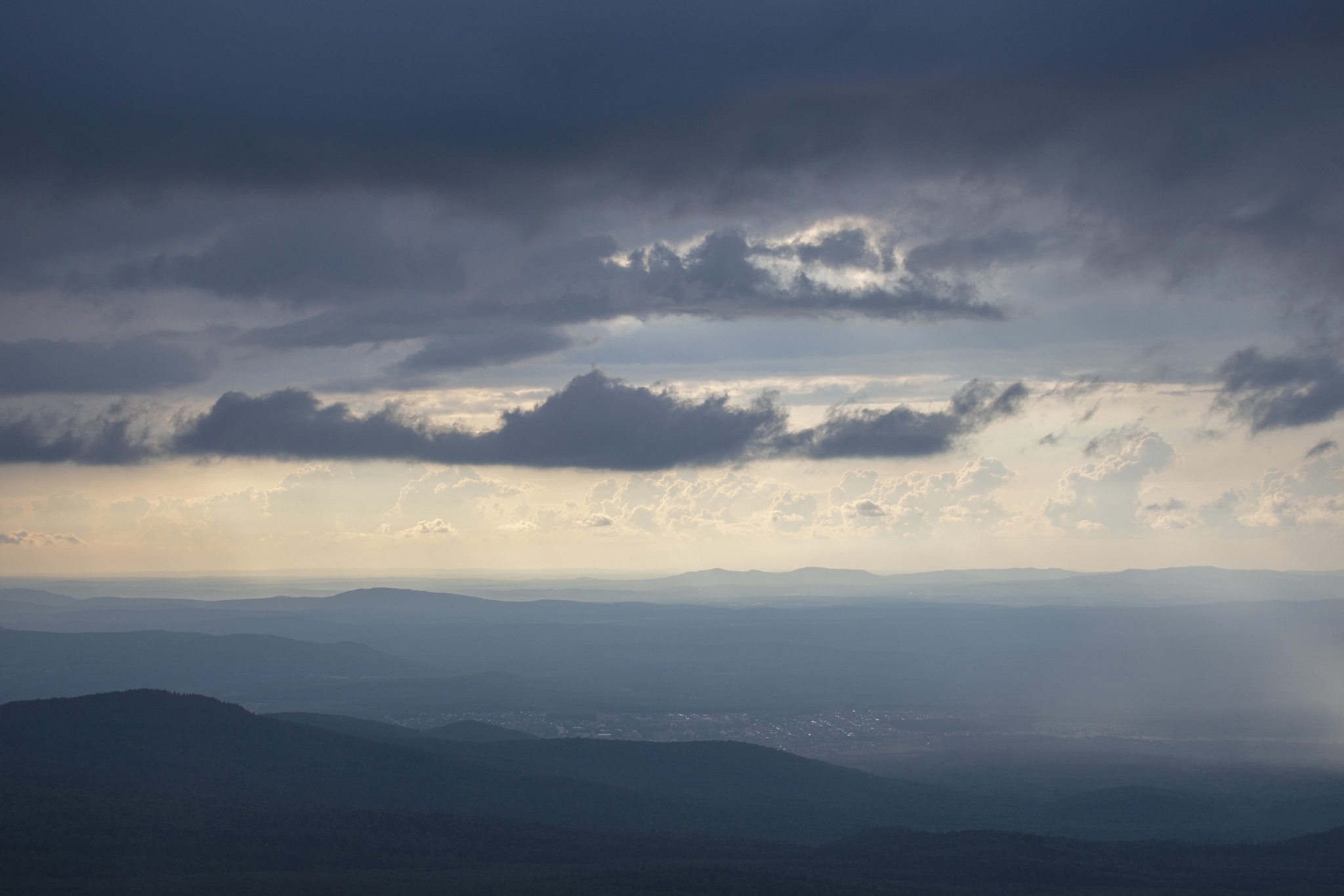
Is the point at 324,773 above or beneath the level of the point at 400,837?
beneath

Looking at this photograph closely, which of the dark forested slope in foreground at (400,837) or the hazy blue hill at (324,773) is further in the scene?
the hazy blue hill at (324,773)

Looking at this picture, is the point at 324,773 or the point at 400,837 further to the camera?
the point at 324,773

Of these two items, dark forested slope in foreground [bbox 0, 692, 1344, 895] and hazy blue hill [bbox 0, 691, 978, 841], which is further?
hazy blue hill [bbox 0, 691, 978, 841]

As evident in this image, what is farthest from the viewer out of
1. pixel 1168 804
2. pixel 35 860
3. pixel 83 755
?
pixel 1168 804

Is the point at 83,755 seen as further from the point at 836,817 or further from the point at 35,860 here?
the point at 836,817

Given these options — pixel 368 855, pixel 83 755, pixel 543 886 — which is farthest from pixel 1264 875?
pixel 83 755

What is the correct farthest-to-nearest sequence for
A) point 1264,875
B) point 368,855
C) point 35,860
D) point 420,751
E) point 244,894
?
1. point 420,751
2. point 1264,875
3. point 368,855
4. point 35,860
5. point 244,894

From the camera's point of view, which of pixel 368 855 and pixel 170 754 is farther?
pixel 170 754
